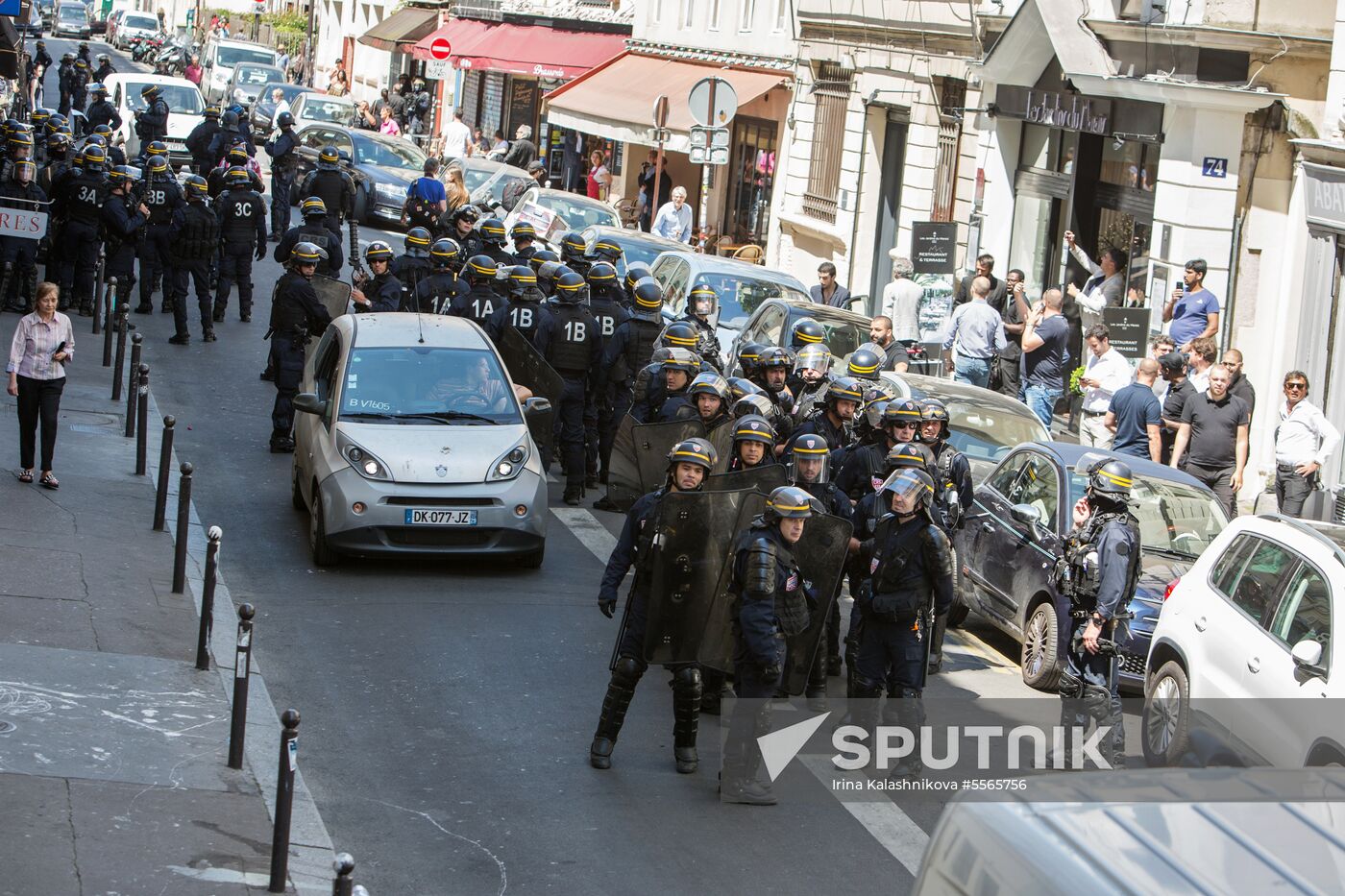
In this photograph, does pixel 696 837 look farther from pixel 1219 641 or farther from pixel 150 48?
pixel 150 48

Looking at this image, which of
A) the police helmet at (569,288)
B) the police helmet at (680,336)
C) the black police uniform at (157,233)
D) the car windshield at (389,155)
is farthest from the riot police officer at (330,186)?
the police helmet at (680,336)

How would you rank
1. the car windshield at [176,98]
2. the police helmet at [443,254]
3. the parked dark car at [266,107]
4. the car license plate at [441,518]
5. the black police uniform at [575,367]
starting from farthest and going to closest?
the parked dark car at [266,107] → the car windshield at [176,98] → the police helmet at [443,254] → the black police uniform at [575,367] → the car license plate at [441,518]

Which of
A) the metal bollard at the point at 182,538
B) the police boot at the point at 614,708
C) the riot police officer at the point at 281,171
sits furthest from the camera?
the riot police officer at the point at 281,171

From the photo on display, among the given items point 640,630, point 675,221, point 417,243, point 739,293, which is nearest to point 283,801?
point 640,630

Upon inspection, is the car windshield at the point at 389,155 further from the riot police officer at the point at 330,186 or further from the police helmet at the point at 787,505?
the police helmet at the point at 787,505

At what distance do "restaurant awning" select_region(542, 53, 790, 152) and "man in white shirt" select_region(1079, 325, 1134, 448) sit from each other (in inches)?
651

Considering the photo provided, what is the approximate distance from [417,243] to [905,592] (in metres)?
10.2

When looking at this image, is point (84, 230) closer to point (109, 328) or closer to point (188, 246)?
point (188, 246)

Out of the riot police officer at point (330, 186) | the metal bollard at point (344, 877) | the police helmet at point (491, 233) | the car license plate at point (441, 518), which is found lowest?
the metal bollard at point (344, 877)

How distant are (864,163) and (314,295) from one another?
16625 millimetres

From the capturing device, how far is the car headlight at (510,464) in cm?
1305

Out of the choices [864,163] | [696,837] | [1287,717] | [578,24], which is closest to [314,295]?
[696,837]

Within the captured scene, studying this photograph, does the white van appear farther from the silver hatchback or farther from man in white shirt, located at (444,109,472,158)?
the silver hatchback

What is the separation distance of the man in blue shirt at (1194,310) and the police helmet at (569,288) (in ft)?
21.7
